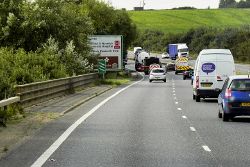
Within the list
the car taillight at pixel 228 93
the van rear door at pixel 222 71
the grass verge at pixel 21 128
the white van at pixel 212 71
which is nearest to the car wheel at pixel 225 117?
the car taillight at pixel 228 93

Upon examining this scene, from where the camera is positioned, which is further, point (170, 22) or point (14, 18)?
point (170, 22)

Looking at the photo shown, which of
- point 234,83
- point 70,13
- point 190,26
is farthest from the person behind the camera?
point 190,26

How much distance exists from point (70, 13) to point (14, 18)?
226 inches

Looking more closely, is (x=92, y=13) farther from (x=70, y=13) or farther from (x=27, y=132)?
(x=27, y=132)

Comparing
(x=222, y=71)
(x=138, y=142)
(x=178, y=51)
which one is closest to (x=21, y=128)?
(x=138, y=142)

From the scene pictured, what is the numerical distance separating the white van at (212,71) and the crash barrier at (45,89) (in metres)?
6.74

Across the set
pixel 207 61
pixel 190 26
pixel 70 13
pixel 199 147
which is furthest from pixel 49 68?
pixel 190 26

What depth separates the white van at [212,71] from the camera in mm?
32438

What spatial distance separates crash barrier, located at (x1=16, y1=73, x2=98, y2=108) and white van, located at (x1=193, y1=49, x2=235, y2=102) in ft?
22.1

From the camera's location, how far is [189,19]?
187 metres

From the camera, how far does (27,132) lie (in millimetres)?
17000

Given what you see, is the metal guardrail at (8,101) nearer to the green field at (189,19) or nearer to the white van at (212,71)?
the white van at (212,71)

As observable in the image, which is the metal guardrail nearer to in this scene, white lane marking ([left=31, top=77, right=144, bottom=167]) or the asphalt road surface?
the asphalt road surface

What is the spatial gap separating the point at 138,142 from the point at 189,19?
17392 cm
